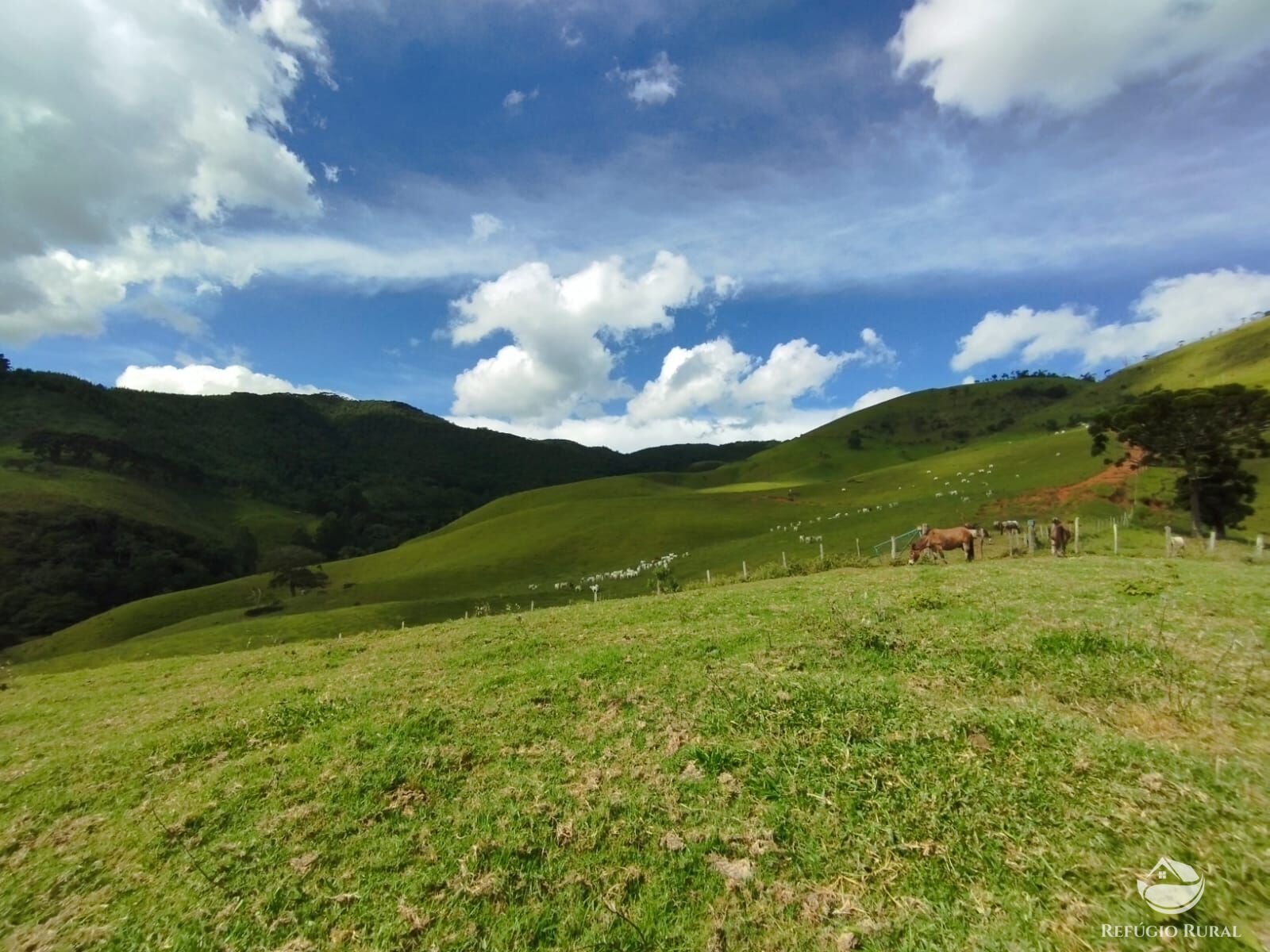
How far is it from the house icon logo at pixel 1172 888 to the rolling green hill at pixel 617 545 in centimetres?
3253

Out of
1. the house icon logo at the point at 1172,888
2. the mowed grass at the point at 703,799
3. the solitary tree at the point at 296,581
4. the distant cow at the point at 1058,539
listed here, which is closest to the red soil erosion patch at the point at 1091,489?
the distant cow at the point at 1058,539

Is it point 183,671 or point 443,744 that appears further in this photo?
point 183,671

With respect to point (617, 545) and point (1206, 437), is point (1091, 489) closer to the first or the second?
point (1206, 437)

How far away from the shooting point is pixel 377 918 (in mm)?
6367

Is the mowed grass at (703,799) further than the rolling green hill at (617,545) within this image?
No

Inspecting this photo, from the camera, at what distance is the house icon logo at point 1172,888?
516 centimetres

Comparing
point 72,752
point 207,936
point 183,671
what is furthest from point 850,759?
point 183,671

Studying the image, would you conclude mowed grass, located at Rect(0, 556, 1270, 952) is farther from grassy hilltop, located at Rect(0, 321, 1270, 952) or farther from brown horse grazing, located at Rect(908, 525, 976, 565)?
brown horse grazing, located at Rect(908, 525, 976, 565)

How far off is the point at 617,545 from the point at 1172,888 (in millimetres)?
77404

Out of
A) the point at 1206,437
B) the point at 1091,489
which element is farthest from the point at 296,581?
the point at 1206,437

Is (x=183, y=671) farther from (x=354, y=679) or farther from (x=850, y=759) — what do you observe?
(x=850, y=759)

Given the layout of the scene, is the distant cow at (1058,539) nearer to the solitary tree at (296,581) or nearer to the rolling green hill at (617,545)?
the rolling green hill at (617,545)

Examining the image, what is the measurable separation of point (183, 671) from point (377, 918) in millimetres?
21844

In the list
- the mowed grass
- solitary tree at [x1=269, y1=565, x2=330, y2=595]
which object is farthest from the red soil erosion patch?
solitary tree at [x1=269, y1=565, x2=330, y2=595]
